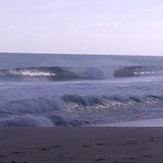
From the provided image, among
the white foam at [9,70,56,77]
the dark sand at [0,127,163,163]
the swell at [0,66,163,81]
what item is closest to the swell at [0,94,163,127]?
the dark sand at [0,127,163,163]

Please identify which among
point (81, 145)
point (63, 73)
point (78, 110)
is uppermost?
point (63, 73)

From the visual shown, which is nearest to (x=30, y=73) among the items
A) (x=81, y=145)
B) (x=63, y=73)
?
(x=63, y=73)

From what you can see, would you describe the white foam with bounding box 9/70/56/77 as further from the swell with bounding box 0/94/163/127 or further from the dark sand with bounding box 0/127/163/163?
the dark sand with bounding box 0/127/163/163

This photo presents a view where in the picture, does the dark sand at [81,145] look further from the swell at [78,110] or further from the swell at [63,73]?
the swell at [63,73]

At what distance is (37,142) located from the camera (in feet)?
27.5

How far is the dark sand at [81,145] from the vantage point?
6957mm

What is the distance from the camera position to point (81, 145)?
802 centimetres

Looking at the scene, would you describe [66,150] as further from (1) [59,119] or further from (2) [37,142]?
(1) [59,119]

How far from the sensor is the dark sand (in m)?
6.96

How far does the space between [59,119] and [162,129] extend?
289 cm

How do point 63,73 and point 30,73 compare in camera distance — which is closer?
point 30,73

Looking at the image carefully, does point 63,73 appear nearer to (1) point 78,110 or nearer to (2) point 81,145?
(1) point 78,110

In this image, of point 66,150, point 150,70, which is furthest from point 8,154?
point 150,70

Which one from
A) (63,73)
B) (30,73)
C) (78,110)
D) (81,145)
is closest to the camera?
(81,145)
